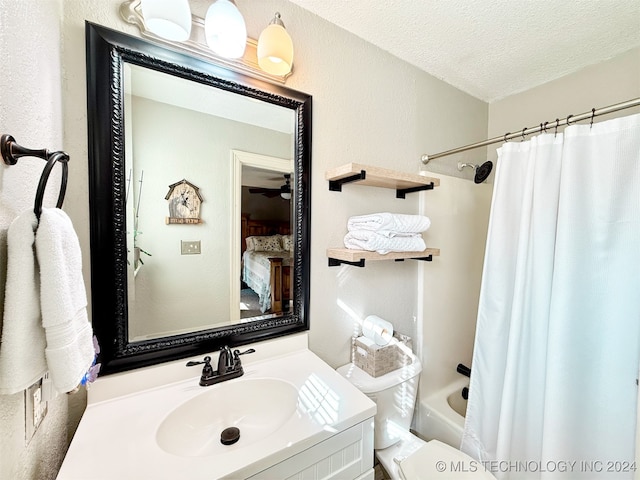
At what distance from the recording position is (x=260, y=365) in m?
1.09

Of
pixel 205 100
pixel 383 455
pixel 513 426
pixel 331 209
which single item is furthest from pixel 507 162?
pixel 383 455

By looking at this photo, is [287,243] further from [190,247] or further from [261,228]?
[190,247]

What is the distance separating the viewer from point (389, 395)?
48.8 inches

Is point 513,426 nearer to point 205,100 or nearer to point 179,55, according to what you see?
point 205,100

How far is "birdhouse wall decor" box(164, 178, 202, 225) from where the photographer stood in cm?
96

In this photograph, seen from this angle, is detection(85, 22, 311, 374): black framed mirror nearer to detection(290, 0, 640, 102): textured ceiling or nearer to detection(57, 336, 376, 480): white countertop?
detection(57, 336, 376, 480): white countertop

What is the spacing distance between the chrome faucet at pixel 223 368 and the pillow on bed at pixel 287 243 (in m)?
0.46

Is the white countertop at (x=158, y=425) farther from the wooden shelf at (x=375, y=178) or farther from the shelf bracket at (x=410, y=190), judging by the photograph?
the shelf bracket at (x=410, y=190)

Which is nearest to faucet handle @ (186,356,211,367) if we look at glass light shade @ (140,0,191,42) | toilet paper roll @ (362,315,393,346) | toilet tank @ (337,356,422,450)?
toilet tank @ (337,356,422,450)

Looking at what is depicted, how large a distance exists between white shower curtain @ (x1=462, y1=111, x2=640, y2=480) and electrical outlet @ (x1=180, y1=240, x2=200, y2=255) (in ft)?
4.46

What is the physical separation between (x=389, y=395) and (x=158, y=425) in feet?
3.10

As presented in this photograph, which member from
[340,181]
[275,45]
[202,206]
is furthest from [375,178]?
[202,206]

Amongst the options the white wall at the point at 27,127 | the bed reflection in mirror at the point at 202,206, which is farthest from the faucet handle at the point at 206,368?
the white wall at the point at 27,127

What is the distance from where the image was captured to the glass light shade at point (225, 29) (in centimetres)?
90
